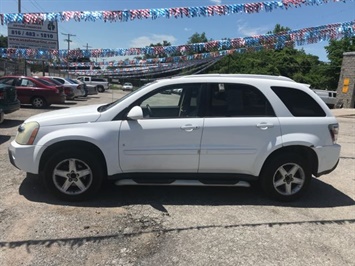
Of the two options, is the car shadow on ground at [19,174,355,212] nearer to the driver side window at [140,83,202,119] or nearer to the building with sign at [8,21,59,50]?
A: the driver side window at [140,83,202,119]

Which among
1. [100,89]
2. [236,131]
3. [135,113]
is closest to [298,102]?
[236,131]

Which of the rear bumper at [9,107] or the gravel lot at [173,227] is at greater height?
the rear bumper at [9,107]

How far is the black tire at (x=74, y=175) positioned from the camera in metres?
4.72

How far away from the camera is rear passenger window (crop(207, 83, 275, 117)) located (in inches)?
197

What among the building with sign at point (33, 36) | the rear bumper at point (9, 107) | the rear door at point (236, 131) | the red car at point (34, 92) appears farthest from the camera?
the building with sign at point (33, 36)

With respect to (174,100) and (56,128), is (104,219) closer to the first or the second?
(56,128)

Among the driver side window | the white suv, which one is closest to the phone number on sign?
the white suv

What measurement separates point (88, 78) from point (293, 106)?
4210 centimetres

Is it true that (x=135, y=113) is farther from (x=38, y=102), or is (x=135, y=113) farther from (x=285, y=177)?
(x=38, y=102)

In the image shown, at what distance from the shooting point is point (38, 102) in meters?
16.9

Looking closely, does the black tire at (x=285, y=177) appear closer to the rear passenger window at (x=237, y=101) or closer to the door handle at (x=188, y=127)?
the rear passenger window at (x=237, y=101)

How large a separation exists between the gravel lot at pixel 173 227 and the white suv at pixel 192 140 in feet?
1.08

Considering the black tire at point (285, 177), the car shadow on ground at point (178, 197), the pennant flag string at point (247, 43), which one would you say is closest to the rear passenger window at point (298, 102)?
the black tire at point (285, 177)

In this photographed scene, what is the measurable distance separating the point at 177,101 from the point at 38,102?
13.4 meters
